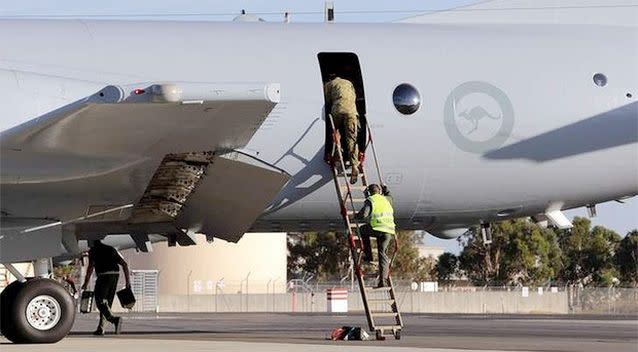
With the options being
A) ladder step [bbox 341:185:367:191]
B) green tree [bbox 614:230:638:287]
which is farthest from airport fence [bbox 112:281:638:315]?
green tree [bbox 614:230:638:287]

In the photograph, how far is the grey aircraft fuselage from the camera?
2170cm

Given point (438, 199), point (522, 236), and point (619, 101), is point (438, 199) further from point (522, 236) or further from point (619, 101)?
point (522, 236)

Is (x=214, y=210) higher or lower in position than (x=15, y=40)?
lower

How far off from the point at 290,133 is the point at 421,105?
233 cm

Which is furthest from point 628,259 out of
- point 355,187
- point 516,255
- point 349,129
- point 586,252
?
point 349,129

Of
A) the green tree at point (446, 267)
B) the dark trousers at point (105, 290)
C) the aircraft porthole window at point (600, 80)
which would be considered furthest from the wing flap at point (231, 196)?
the green tree at point (446, 267)

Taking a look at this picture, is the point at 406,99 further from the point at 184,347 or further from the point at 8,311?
the point at 8,311

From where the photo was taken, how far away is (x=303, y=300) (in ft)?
203

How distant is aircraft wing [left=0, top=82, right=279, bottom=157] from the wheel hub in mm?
2599

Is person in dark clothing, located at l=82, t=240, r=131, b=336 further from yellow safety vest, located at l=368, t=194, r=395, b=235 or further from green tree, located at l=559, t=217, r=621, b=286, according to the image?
green tree, located at l=559, t=217, r=621, b=286

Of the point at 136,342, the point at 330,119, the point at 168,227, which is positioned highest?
the point at 330,119

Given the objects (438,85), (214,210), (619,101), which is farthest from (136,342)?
(619,101)

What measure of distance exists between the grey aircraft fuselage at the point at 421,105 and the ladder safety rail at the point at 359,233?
23 cm

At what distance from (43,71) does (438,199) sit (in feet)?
23.1
